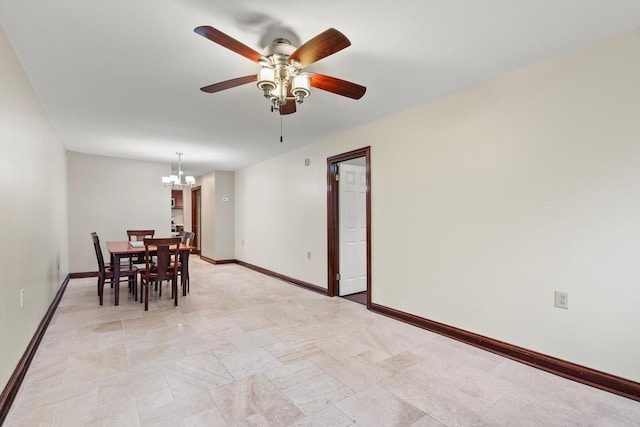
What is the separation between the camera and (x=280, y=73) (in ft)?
6.71

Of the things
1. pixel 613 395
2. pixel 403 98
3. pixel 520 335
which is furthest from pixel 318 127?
pixel 613 395

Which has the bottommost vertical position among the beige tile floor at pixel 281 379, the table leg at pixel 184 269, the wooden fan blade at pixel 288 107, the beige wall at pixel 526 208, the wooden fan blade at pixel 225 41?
the beige tile floor at pixel 281 379

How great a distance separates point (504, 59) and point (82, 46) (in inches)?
118

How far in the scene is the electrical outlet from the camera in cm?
224

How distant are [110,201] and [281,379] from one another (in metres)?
5.47

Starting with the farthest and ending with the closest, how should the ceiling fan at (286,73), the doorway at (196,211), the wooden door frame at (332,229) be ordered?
the doorway at (196,211) → the wooden door frame at (332,229) → the ceiling fan at (286,73)

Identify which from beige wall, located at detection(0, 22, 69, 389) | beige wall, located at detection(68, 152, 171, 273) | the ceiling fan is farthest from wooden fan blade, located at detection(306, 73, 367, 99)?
beige wall, located at detection(68, 152, 171, 273)

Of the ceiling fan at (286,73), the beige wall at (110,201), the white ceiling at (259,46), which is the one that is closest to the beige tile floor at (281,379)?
the ceiling fan at (286,73)

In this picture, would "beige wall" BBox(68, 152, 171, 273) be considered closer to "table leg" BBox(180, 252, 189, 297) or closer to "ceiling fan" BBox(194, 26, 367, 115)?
"table leg" BBox(180, 252, 189, 297)

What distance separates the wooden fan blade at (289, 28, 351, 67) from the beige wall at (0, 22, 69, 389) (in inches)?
71.7

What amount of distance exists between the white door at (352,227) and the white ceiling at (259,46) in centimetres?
120

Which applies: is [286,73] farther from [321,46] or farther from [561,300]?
[561,300]

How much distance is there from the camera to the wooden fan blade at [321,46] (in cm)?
154

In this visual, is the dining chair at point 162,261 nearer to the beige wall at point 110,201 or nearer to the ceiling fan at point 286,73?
the ceiling fan at point 286,73
